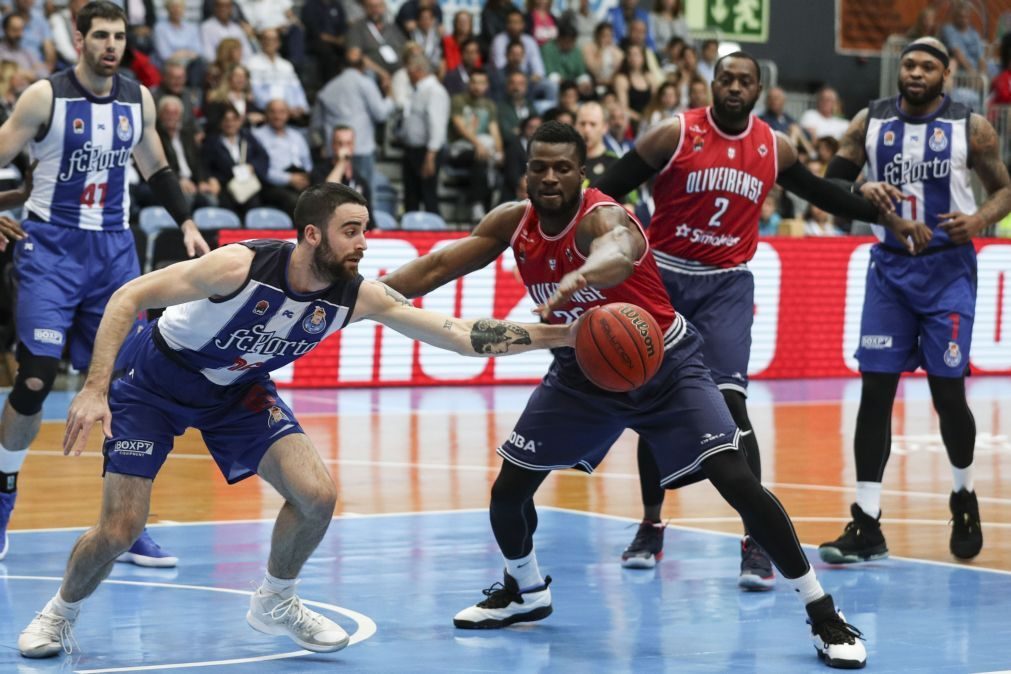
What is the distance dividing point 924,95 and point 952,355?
1.30 meters

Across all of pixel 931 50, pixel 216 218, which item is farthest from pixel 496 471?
pixel 216 218

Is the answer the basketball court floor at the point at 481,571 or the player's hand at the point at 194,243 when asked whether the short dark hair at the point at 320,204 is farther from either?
the player's hand at the point at 194,243

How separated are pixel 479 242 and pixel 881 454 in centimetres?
271

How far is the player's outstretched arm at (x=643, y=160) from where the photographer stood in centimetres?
728

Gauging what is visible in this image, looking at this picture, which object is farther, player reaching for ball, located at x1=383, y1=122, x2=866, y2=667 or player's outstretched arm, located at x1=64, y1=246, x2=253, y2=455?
player reaching for ball, located at x1=383, y1=122, x2=866, y2=667

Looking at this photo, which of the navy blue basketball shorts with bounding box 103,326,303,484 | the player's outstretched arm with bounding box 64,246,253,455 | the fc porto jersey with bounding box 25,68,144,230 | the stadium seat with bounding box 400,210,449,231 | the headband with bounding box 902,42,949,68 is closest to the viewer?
the player's outstretched arm with bounding box 64,246,253,455

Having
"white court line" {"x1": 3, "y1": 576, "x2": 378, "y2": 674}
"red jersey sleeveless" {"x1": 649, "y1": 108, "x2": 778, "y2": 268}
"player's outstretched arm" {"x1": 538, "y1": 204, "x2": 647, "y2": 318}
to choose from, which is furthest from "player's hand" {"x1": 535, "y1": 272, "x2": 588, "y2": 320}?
"red jersey sleeveless" {"x1": 649, "y1": 108, "x2": 778, "y2": 268}

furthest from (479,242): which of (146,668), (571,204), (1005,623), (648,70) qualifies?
(648,70)

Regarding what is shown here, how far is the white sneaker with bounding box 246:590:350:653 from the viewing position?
5734 millimetres

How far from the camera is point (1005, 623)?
6293 millimetres

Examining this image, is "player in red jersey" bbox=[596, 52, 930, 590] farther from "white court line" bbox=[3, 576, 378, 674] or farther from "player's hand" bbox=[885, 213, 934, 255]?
"white court line" bbox=[3, 576, 378, 674]

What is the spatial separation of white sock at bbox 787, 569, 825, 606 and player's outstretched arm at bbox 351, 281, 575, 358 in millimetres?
1216

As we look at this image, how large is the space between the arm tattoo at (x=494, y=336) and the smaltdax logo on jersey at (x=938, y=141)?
3.03m

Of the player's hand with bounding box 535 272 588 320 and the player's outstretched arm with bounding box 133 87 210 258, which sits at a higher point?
the player's outstretched arm with bounding box 133 87 210 258
